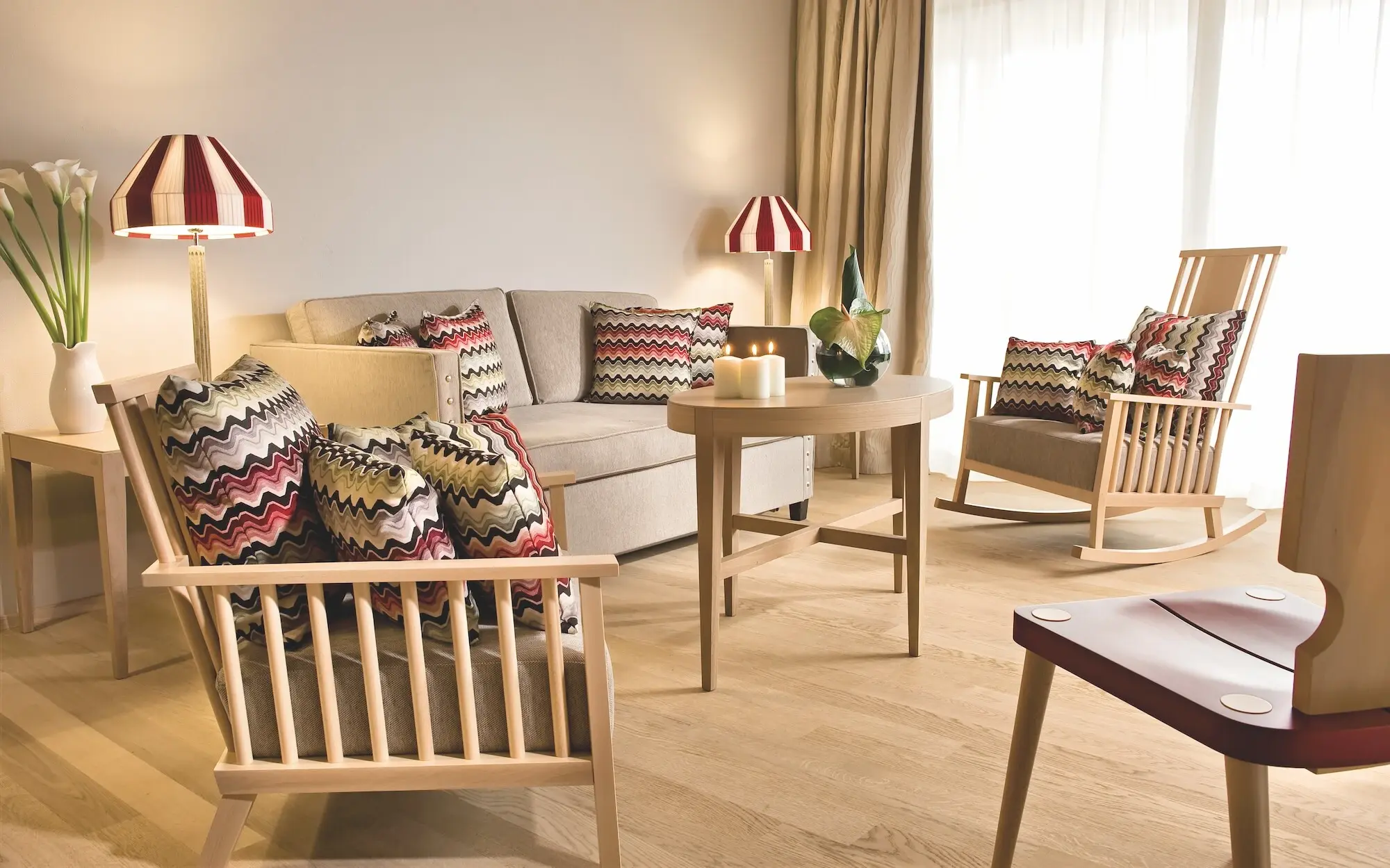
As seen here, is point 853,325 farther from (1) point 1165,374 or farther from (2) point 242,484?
(2) point 242,484

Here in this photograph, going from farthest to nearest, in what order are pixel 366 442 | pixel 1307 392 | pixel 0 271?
pixel 0 271 → pixel 366 442 → pixel 1307 392

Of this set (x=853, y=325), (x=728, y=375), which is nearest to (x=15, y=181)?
(x=728, y=375)

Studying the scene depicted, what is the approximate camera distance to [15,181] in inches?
99.6

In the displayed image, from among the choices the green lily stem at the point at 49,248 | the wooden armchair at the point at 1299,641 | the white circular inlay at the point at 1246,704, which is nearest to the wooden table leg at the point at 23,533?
the green lily stem at the point at 49,248

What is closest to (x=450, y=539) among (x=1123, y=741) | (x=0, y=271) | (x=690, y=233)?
(x=1123, y=741)

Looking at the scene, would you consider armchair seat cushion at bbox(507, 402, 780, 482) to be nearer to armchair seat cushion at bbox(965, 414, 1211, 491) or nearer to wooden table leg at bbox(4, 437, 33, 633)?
armchair seat cushion at bbox(965, 414, 1211, 491)

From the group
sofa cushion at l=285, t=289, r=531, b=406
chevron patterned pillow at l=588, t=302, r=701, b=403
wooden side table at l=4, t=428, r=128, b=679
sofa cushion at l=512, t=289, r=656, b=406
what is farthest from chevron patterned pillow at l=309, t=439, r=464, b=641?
chevron patterned pillow at l=588, t=302, r=701, b=403

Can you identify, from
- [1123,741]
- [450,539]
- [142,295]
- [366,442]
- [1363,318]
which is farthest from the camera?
[1363,318]

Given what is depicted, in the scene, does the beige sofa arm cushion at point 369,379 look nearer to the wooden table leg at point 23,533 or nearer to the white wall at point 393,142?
the white wall at point 393,142

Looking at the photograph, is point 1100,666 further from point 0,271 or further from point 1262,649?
point 0,271

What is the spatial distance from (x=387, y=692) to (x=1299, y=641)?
1.21 meters

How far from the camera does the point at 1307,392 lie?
0.94 meters

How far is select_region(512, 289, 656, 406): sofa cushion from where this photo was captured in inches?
145

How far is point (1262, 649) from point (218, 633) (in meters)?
1.35
